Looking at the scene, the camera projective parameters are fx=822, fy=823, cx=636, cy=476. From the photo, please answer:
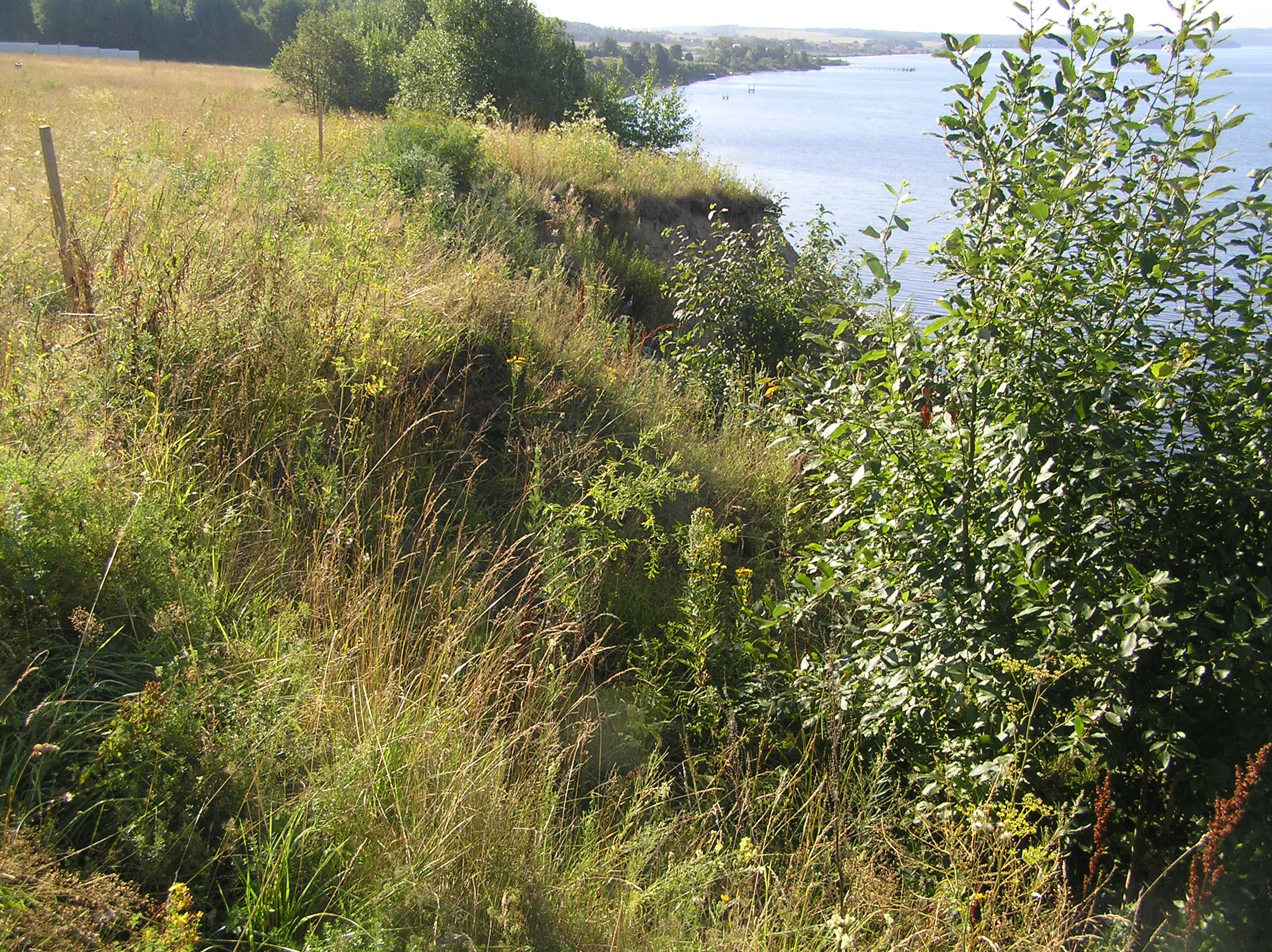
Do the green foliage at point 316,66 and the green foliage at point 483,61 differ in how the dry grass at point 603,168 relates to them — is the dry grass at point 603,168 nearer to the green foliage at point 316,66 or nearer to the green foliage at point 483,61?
the green foliage at point 483,61

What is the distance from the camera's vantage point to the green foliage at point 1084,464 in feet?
8.46

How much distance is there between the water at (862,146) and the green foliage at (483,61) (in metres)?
4.71

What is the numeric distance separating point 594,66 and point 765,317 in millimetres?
23795

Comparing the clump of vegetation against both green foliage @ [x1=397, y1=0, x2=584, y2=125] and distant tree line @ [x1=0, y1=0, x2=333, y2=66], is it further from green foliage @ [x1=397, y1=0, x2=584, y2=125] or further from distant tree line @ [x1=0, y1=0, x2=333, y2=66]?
distant tree line @ [x1=0, y1=0, x2=333, y2=66]

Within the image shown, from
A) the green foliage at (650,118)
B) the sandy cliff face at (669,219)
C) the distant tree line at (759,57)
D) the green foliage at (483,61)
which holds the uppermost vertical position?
the distant tree line at (759,57)

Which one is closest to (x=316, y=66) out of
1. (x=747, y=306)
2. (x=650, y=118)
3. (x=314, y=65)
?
(x=314, y=65)

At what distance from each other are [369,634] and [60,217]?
2.99m

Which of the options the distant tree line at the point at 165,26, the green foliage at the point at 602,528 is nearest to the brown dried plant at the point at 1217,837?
the green foliage at the point at 602,528

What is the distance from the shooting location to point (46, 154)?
13.9ft

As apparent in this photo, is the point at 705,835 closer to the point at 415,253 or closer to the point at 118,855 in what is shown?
the point at 118,855

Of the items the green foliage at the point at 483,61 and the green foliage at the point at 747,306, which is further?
the green foliage at the point at 483,61

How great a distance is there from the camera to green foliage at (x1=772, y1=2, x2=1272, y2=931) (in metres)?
2.58

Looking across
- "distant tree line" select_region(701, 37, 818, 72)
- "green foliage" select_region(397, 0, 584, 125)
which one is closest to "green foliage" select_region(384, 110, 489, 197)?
"green foliage" select_region(397, 0, 584, 125)

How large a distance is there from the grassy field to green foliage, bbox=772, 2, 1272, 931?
1.53 feet
